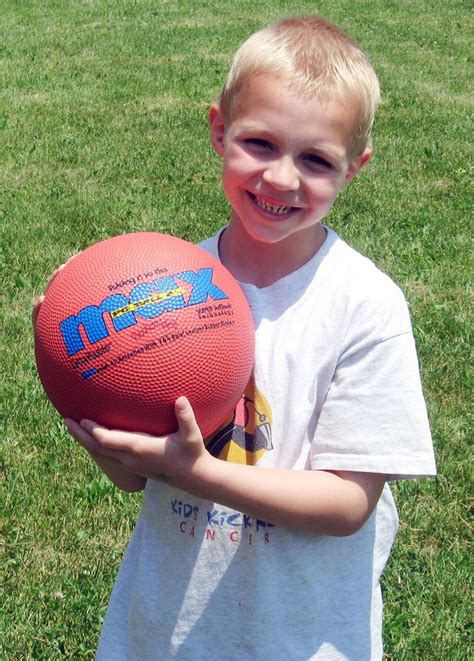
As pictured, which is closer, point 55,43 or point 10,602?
point 10,602

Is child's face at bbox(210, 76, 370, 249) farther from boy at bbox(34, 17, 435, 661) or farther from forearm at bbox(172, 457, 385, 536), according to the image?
forearm at bbox(172, 457, 385, 536)

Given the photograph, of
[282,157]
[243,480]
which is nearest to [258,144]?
[282,157]

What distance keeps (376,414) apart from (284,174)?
1.89 ft

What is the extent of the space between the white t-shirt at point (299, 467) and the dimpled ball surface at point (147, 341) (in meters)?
0.10

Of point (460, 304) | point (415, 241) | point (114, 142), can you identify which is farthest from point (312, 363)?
point (114, 142)

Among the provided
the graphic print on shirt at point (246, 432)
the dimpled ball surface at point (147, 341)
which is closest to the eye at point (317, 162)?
the dimpled ball surface at point (147, 341)

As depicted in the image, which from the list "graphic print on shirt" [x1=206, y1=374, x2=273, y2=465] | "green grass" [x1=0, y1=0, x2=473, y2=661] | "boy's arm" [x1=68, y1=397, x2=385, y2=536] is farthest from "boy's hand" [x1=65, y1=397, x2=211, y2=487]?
"green grass" [x1=0, y1=0, x2=473, y2=661]

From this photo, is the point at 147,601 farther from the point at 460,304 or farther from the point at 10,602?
the point at 460,304

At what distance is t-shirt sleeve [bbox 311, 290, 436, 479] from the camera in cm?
192

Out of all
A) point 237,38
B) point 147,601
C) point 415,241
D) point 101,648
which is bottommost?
point 237,38

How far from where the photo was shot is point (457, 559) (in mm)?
→ 3941

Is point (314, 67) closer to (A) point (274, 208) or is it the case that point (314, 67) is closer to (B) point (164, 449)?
(A) point (274, 208)

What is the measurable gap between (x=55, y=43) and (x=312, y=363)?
12.6 metres

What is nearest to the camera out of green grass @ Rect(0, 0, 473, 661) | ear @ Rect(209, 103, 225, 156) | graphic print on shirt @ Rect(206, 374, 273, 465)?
graphic print on shirt @ Rect(206, 374, 273, 465)
